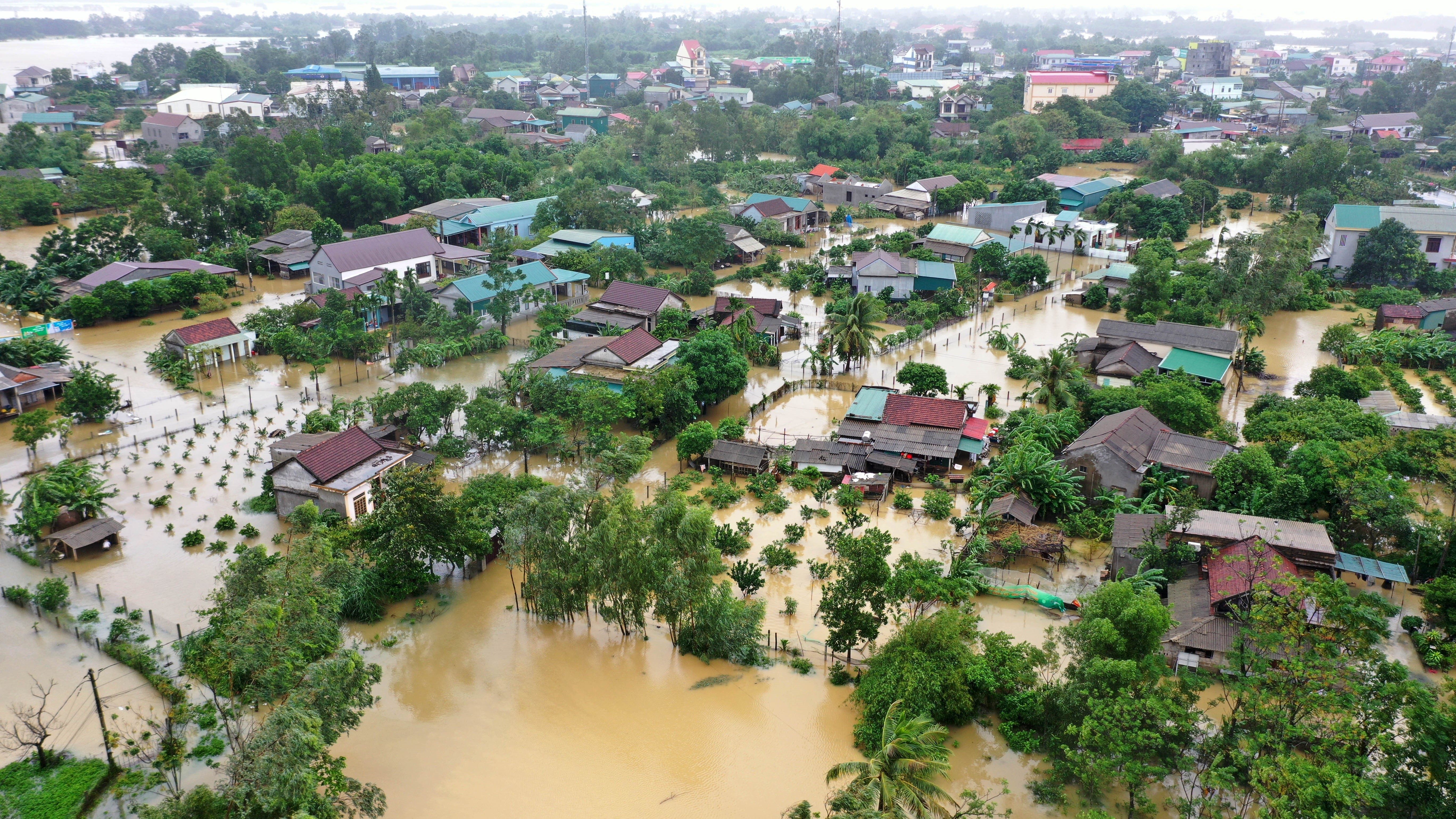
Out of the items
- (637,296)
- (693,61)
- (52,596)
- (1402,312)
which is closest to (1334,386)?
(1402,312)

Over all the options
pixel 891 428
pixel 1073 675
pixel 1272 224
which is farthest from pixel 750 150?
pixel 1073 675

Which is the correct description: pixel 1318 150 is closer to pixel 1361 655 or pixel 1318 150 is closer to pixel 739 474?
pixel 739 474

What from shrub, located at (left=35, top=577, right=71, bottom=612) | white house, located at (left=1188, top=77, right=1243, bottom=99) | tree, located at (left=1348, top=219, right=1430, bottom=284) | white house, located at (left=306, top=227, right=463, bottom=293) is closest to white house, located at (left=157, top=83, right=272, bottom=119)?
white house, located at (left=306, top=227, right=463, bottom=293)

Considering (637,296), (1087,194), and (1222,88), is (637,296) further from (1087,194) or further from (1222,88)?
(1222,88)

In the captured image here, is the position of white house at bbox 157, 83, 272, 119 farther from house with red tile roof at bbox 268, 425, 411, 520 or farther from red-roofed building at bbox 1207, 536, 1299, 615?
red-roofed building at bbox 1207, 536, 1299, 615

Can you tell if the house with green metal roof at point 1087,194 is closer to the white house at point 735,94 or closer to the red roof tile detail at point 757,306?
the red roof tile detail at point 757,306

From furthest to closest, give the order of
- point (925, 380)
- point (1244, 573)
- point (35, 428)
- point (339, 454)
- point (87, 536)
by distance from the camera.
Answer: point (925, 380) → point (35, 428) → point (339, 454) → point (87, 536) → point (1244, 573)

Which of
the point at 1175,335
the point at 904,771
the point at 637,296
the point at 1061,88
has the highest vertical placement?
the point at 1061,88
